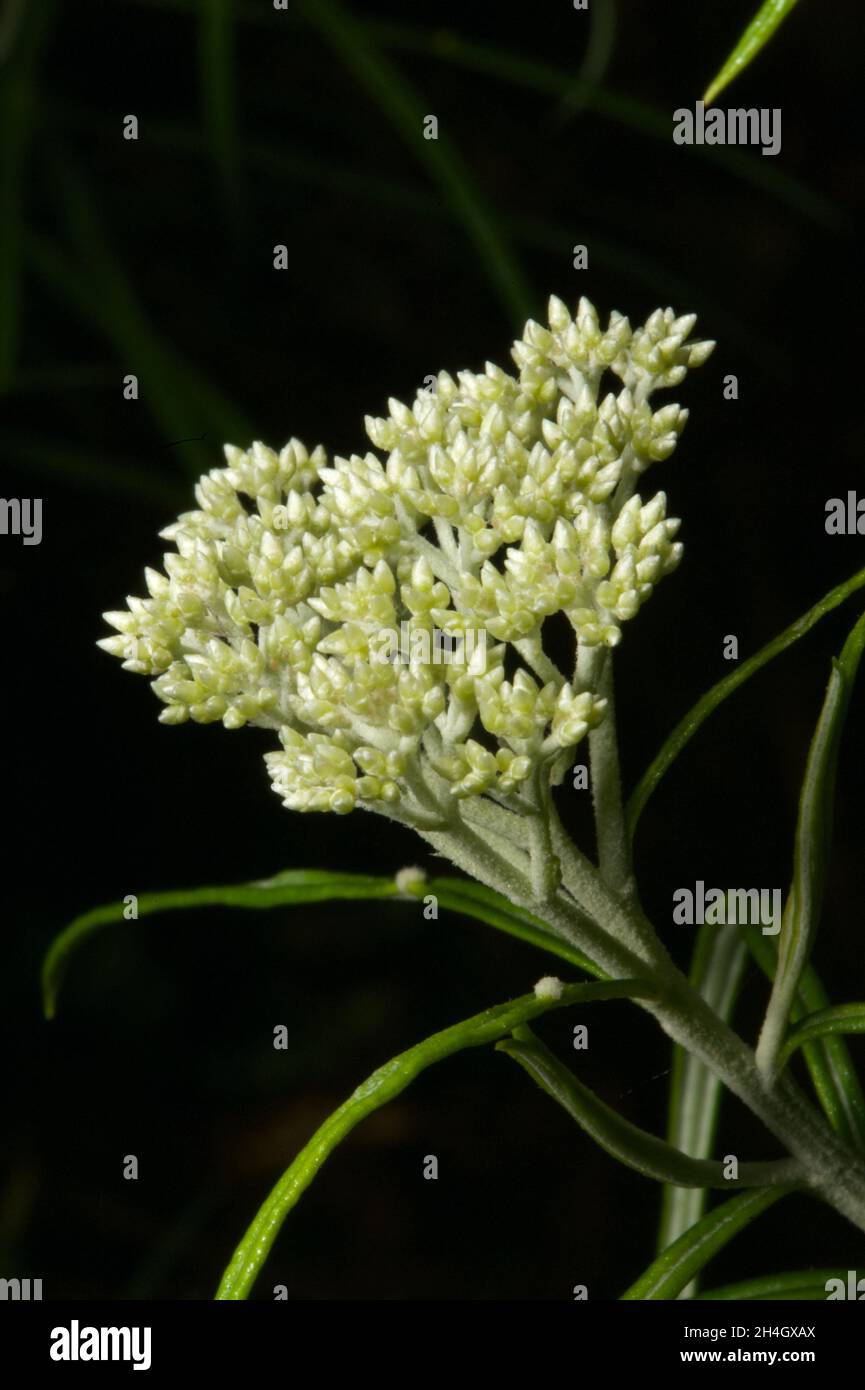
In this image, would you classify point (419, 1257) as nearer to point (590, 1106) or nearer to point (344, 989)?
point (344, 989)

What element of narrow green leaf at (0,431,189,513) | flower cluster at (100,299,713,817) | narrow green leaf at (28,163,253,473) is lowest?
flower cluster at (100,299,713,817)

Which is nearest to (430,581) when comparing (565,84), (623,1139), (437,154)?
(623,1139)

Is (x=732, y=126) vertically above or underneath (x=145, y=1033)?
above

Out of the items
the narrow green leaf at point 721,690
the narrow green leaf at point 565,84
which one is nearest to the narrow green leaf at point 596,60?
the narrow green leaf at point 565,84

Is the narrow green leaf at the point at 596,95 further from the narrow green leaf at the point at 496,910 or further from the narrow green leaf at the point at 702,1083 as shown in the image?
the narrow green leaf at the point at 496,910

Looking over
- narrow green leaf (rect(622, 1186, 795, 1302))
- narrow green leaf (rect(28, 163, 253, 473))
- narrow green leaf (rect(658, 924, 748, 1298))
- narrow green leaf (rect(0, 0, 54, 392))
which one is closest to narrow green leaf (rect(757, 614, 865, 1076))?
narrow green leaf (rect(622, 1186, 795, 1302))

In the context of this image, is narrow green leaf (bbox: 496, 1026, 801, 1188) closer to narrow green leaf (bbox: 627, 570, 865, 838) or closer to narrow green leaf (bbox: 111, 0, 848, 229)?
narrow green leaf (bbox: 627, 570, 865, 838)
